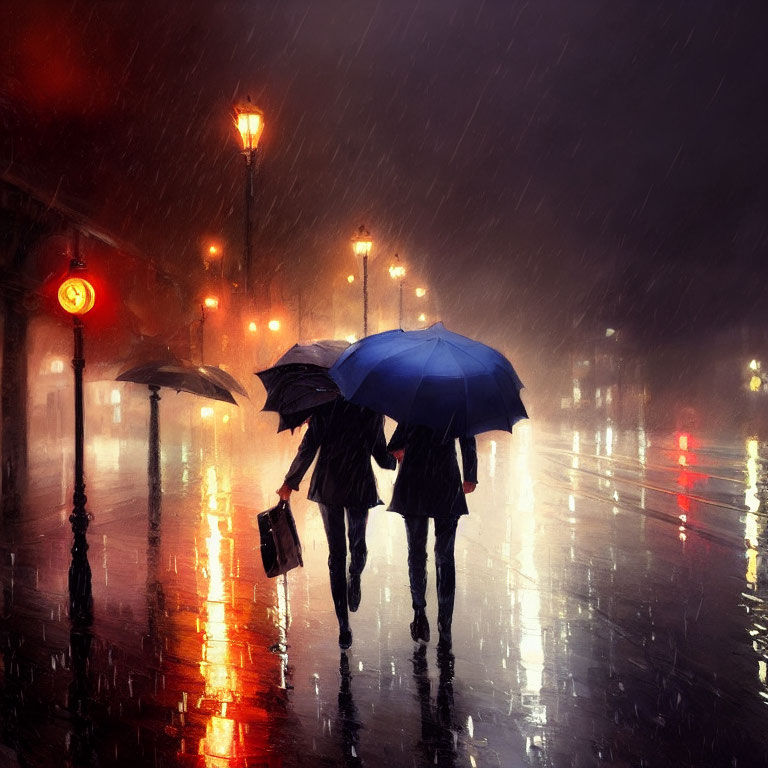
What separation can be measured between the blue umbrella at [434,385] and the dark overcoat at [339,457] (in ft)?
1.51

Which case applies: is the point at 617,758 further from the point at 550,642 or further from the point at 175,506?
the point at 175,506

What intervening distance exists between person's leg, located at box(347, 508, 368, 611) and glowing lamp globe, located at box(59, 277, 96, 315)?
337 centimetres

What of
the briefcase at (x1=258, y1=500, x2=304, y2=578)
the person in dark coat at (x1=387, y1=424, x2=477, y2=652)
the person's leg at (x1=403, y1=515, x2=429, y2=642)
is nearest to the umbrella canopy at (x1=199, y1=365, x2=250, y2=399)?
the briefcase at (x1=258, y1=500, x2=304, y2=578)

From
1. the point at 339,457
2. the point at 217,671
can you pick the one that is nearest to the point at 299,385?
the point at 339,457

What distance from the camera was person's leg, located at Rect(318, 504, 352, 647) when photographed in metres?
5.89

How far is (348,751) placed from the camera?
4.18m

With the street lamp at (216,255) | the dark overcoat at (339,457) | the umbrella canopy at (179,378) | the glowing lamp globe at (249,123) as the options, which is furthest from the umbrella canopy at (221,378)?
the street lamp at (216,255)

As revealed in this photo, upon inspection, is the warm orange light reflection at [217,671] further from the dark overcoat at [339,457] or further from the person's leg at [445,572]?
the person's leg at [445,572]

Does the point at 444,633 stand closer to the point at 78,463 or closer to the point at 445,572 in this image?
the point at 445,572

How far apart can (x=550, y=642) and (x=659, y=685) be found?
3.54ft

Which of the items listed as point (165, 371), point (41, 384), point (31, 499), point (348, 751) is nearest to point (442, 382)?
point (348, 751)

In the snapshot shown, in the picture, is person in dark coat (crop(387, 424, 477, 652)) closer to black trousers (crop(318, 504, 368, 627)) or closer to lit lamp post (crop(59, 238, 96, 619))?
black trousers (crop(318, 504, 368, 627))

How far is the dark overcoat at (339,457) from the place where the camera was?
581 centimetres

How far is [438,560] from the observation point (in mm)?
5996
